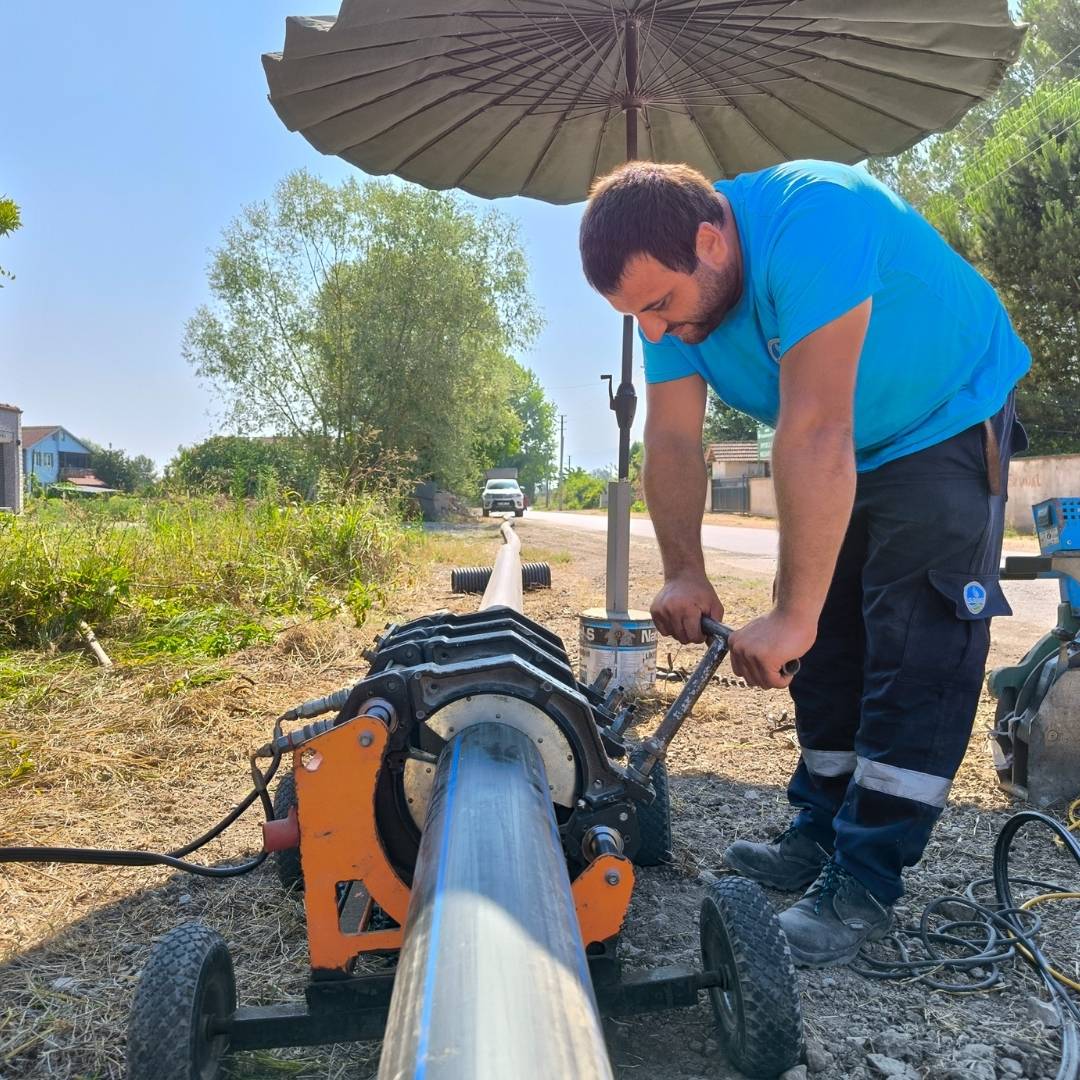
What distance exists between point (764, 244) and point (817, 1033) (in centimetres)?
161

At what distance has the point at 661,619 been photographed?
7.63ft

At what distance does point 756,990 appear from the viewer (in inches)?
59.2

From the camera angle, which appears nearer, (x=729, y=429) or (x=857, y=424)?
(x=857, y=424)

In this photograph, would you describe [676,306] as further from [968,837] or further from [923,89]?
[923,89]

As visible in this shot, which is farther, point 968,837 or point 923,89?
point 923,89

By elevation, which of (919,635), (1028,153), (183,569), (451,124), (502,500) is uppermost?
(1028,153)

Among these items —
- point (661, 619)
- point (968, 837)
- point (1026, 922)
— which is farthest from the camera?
point (968, 837)

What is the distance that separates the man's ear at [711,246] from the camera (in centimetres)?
190

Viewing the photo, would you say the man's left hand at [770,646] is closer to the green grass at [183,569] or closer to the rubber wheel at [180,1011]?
the rubber wheel at [180,1011]

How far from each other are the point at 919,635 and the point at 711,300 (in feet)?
2.98

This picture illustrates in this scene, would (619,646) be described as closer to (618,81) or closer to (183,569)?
(618,81)

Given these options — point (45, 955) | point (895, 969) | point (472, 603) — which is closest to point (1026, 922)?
point (895, 969)

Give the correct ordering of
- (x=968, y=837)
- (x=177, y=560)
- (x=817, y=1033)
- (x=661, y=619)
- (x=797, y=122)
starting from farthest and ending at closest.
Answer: (x=177, y=560), (x=797, y=122), (x=968, y=837), (x=661, y=619), (x=817, y=1033)

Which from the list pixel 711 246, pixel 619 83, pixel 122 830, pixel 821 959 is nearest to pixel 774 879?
pixel 821 959
